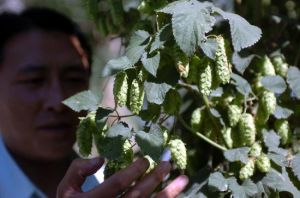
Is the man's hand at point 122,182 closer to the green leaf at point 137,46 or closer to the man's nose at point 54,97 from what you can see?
Answer: the green leaf at point 137,46

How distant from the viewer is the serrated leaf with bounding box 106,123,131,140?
1099mm

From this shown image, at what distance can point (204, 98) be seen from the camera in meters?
1.37

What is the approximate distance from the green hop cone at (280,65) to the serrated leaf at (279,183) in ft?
0.90

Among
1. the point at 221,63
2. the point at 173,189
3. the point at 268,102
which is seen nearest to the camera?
the point at 221,63

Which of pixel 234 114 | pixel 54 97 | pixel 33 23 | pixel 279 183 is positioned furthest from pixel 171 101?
pixel 33 23

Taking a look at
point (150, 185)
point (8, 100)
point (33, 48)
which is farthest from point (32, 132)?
point (150, 185)

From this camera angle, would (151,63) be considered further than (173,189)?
No

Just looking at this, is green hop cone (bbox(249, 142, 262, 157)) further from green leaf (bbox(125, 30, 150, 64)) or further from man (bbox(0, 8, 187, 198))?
man (bbox(0, 8, 187, 198))

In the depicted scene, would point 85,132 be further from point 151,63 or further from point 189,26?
point 189,26

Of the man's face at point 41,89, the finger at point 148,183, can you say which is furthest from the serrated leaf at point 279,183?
the man's face at point 41,89

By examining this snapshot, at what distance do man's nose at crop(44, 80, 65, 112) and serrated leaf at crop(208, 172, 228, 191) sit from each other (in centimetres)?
53

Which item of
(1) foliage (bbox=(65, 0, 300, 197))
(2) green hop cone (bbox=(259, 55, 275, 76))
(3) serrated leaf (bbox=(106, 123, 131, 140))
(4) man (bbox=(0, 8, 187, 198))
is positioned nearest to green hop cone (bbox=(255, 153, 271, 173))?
(1) foliage (bbox=(65, 0, 300, 197))

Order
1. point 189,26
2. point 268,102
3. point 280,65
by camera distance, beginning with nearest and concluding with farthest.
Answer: point 189,26 → point 268,102 → point 280,65

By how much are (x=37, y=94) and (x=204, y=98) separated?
519 millimetres
